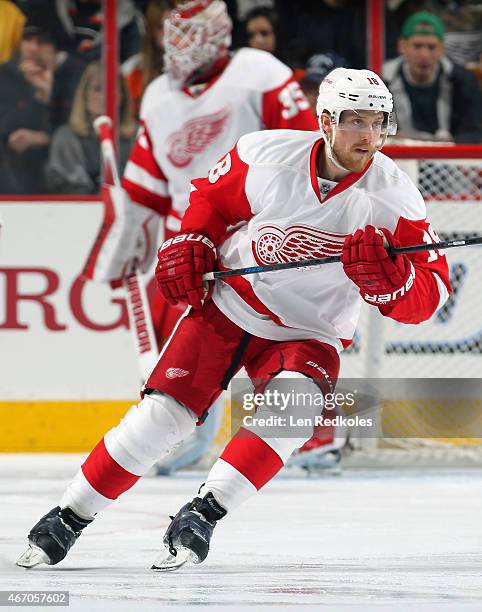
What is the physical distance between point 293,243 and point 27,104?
269 centimetres

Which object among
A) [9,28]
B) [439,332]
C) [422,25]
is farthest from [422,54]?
[9,28]

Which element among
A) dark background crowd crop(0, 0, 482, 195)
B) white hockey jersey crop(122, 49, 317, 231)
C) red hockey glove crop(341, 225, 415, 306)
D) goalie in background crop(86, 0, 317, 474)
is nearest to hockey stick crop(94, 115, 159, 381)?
goalie in background crop(86, 0, 317, 474)

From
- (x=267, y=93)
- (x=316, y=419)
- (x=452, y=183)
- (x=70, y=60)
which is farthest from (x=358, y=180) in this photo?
(x=70, y=60)

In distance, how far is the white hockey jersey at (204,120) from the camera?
14.1ft

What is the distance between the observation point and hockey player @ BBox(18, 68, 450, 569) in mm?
2664

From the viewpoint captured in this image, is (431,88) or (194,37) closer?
(194,37)

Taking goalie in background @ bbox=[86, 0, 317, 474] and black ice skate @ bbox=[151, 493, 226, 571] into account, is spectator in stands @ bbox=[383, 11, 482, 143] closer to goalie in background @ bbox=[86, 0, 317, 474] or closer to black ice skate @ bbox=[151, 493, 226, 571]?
goalie in background @ bbox=[86, 0, 317, 474]

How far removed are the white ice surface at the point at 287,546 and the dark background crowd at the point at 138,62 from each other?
1.17 meters

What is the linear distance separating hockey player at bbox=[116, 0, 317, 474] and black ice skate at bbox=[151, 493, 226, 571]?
1660 millimetres

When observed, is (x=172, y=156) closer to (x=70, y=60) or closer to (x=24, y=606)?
(x=70, y=60)

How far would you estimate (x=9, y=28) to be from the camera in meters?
5.31

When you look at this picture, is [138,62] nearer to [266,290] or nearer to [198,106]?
[198,106]

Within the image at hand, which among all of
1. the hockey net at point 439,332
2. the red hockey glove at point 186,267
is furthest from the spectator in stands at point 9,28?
the red hockey glove at point 186,267

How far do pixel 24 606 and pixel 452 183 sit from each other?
2790mm
